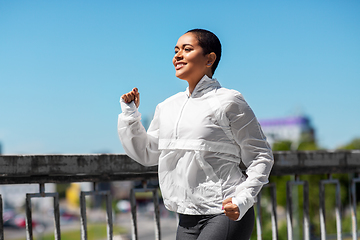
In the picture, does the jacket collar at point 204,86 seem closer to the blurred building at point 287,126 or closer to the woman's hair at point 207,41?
the woman's hair at point 207,41

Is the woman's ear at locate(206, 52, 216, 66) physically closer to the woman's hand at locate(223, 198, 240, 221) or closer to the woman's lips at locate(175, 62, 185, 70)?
the woman's lips at locate(175, 62, 185, 70)

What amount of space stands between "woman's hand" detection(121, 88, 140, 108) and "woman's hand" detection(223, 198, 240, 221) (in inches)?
34.3

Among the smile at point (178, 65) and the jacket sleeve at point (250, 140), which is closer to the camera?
the jacket sleeve at point (250, 140)

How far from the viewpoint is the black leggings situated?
8.00 ft

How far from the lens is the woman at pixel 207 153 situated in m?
2.46

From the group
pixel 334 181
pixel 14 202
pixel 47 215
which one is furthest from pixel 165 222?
pixel 334 181

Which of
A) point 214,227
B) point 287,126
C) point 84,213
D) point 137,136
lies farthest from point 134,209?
point 287,126

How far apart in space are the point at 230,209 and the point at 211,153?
1.11 ft

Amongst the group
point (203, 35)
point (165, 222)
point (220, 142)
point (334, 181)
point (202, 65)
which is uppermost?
point (203, 35)

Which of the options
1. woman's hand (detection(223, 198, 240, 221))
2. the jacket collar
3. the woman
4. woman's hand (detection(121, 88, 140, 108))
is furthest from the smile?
woman's hand (detection(223, 198, 240, 221))

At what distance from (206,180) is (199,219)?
23 centimetres

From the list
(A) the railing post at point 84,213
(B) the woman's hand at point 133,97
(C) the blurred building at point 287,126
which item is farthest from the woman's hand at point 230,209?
(C) the blurred building at point 287,126

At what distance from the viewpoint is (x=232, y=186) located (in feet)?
8.11

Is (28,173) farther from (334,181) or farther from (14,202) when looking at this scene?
(14,202)
